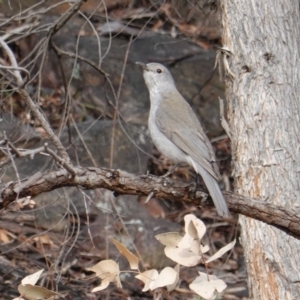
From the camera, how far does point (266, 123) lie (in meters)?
5.51

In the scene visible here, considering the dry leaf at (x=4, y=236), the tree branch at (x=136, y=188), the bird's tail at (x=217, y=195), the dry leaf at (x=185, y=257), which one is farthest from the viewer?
the dry leaf at (x=4, y=236)

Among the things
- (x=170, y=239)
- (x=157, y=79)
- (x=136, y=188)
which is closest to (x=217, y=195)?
→ (x=136, y=188)

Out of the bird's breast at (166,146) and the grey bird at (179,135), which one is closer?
the grey bird at (179,135)

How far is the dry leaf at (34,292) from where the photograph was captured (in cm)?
288

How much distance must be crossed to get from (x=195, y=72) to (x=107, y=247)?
4037 mm

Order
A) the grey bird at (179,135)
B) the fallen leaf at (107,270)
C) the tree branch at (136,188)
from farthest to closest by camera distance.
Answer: the grey bird at (179,135)
the tree branch at (136,188)
the fallen leaf at (107,270)

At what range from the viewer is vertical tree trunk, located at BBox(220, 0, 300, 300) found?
5273 mm

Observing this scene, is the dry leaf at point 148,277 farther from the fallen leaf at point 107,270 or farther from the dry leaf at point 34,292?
the dry leaf at point 34,292

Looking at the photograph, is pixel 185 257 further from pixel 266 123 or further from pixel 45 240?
pixel 45 240

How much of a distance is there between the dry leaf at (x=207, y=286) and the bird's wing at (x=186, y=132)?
203 cm

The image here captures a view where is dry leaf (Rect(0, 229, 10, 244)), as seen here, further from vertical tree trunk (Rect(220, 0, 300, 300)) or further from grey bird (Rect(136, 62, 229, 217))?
vertical tree trunk (Rect(220, 0, 300, 300))

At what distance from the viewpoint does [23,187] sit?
3865mm

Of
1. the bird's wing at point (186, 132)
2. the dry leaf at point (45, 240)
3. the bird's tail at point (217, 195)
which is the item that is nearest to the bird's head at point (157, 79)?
the bird's wing at point (186, 132)

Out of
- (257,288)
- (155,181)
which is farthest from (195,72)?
(155,181)
